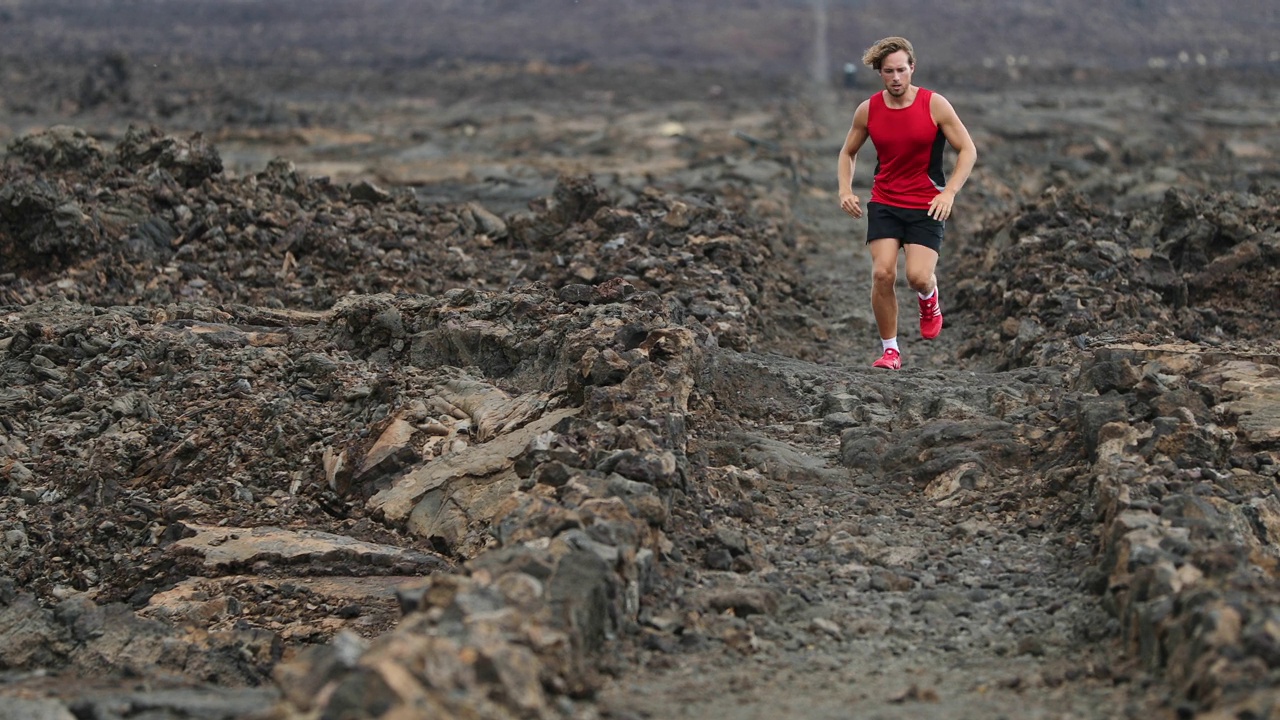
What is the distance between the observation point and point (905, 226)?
23.4 ft

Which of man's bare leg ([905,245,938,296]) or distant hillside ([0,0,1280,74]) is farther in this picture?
distant hillside ([0,0,1280,74])

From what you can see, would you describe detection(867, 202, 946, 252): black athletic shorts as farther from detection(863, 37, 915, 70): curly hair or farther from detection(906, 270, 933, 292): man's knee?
detection(863, 37, 915, 70): curly hair

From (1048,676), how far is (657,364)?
8.09 ft

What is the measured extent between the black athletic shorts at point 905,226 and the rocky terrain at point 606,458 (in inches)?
26.3

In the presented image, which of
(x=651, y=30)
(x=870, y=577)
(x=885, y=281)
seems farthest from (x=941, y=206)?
(x=651, y=30)

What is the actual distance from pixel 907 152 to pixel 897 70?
0.41m

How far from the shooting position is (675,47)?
41062 mm

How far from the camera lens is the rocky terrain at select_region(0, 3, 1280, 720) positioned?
161 inches

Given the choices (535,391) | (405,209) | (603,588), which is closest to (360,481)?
(535,391)

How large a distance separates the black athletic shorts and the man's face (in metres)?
0.60

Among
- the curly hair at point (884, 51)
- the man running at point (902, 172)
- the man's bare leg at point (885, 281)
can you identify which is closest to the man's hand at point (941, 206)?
the man running at point (902, 172)

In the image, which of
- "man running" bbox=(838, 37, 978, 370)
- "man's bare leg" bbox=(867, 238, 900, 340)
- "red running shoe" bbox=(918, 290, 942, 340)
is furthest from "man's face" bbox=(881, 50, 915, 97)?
"red running shoe" bbox=(918, 290, 942, 340)

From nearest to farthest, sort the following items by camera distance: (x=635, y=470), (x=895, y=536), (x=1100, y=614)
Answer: (x=1100, y=614) → (x=635, y=470) → (x=895, y=536)

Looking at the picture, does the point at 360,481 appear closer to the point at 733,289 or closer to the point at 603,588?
the point at 603,588
